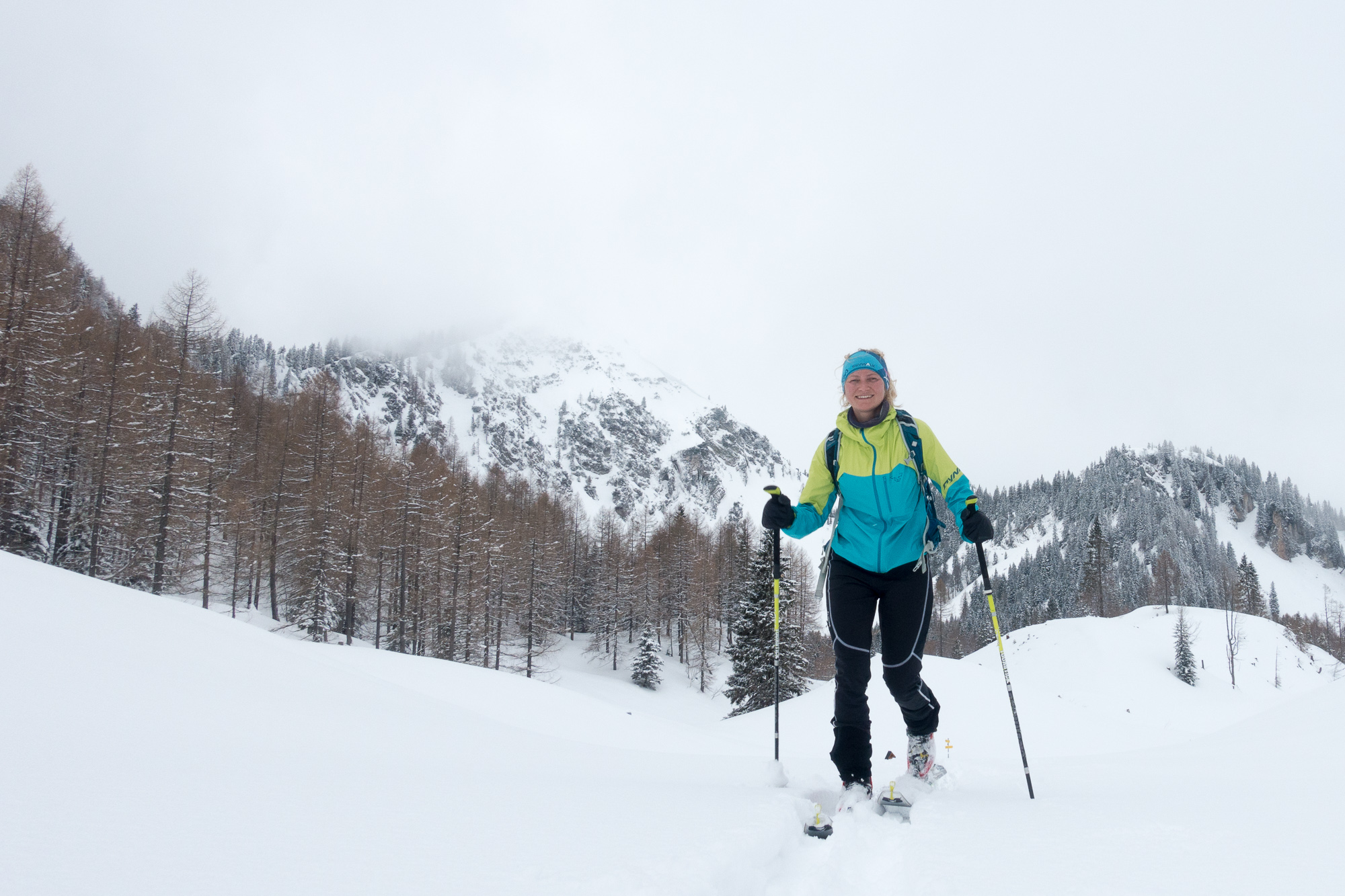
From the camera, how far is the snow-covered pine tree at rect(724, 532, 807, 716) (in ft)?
85.8

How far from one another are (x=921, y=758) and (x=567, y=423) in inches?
5051

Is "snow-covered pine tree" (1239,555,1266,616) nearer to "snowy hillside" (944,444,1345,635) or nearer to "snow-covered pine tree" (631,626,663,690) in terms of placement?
"snowy hillside" (944,444,1345,635)

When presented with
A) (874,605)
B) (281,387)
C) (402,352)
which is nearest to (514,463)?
(281,387)

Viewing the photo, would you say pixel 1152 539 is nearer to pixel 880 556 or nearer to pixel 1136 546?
pixel 1136 546

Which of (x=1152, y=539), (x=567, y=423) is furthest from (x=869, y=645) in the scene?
(x=1152, y=539)

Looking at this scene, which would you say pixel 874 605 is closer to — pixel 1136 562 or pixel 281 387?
pixel 281 387

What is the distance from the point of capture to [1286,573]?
133 meters

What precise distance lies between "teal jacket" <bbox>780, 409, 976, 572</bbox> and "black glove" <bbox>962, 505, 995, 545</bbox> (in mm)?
45

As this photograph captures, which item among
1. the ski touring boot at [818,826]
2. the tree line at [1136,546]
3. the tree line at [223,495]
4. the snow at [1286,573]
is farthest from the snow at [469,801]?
the snow at [1286,573]

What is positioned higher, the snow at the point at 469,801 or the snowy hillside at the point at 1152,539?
the snowy hillside at the point at 1152,539

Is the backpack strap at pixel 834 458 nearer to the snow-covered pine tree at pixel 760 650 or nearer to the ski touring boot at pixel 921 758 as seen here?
the ski touring boot at pixel 921 758

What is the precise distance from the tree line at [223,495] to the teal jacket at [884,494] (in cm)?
2213

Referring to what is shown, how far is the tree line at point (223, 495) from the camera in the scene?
17625mm

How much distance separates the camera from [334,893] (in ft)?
4.78
